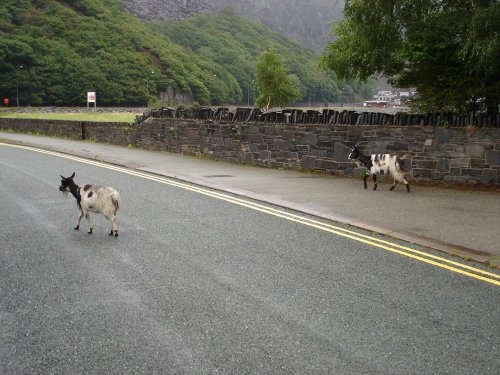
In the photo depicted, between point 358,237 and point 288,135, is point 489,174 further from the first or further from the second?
point 288,135

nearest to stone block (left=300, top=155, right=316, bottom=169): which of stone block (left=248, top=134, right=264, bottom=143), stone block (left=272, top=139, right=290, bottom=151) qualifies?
stone block (left=272, top=139, right=290, bottom=151)

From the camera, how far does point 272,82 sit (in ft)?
317

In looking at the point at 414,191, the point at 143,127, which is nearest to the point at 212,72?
the point at 143,127

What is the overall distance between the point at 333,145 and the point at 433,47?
3.82 meters

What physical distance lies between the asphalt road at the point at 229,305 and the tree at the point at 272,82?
3526 inches

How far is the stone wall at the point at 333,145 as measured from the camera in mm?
11789

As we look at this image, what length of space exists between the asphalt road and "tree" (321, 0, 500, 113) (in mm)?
7436

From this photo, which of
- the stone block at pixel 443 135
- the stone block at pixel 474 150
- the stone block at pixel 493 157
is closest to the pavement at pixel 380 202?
the stone block at pixel 493 157

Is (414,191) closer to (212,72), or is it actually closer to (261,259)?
(261,259)

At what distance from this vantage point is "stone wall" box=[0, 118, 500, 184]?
11789 mm

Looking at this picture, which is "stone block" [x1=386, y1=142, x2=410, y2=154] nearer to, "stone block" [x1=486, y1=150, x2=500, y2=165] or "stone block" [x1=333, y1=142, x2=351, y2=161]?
"stone block" [x1=333, y1=142, x2=351, y2=161]

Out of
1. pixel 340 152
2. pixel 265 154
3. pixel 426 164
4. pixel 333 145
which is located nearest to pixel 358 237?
pixel 426 164

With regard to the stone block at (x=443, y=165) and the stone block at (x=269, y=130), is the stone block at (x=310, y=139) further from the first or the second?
the stone block at (x=443, y=165)

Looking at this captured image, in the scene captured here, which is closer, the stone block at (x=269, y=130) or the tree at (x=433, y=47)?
the tree at (x=433, y=47)
